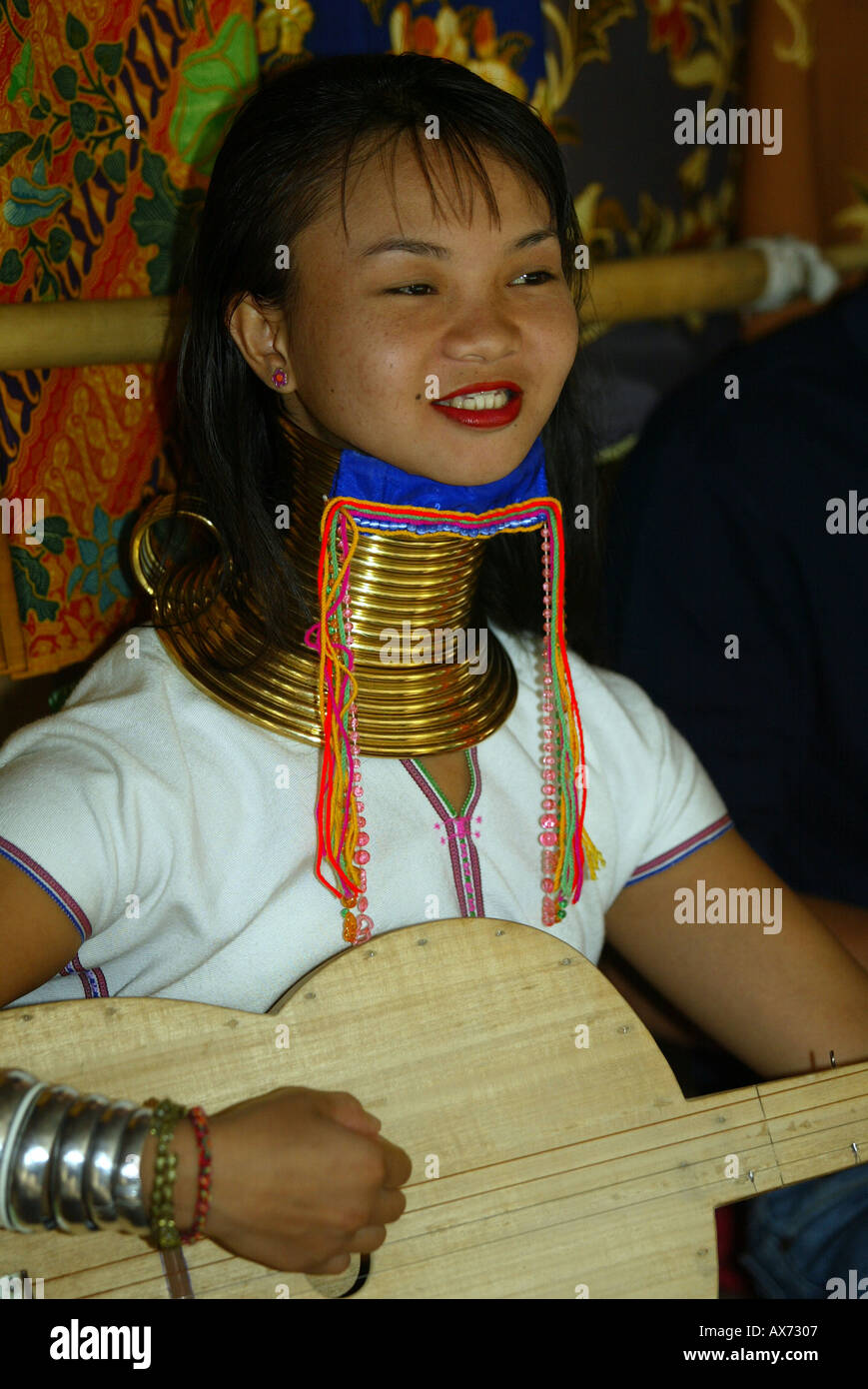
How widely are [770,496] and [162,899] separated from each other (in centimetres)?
96

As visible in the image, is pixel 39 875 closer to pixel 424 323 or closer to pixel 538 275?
pixel 424 323

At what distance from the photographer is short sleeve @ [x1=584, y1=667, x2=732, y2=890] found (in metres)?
1.31

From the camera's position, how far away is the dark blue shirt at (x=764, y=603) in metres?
1.68

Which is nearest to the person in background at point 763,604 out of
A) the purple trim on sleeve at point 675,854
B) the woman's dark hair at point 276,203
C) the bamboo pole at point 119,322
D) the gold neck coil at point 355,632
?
the bamboo pole at point 119,322

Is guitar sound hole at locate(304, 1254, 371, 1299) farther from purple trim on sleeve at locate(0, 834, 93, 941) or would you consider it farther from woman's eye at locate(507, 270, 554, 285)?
woman's eye at locate(507, 270, 554, 285)

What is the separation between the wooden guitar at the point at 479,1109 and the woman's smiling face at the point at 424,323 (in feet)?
1.30

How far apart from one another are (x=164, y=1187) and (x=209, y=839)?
28 cm

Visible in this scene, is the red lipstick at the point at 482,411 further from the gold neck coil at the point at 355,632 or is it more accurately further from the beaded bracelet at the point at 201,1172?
the beaded bracelet at the point at 201,1172

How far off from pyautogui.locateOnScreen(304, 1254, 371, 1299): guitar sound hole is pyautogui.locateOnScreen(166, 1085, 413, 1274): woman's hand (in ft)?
0.10

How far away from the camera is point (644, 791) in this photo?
1.31 m

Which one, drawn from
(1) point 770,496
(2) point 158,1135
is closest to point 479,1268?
(2) point 158,1135

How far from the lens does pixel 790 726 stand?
1732 mm

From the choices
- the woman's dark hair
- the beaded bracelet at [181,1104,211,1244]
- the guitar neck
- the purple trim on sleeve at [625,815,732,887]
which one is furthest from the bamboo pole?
the guitar neck

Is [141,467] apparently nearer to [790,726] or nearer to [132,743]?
[132,743]
